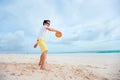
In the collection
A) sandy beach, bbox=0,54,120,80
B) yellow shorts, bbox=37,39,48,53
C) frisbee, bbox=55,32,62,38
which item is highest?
frisbee, bbox=55,32,62,38

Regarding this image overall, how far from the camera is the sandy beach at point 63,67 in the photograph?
2.02 m

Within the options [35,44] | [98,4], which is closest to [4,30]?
[35,44]

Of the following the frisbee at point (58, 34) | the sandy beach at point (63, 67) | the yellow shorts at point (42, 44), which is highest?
the frisbee at point (58, 34)

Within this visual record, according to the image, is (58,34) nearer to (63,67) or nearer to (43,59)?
(43,59)

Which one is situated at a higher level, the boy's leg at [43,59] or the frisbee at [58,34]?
the frisbee at [58,34]

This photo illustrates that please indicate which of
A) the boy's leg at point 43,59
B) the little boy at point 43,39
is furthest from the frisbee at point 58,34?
the boy's leg at point 43,59

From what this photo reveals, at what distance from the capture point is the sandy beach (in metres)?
2.02

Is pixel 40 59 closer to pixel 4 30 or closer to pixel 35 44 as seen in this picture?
pixel 35 44

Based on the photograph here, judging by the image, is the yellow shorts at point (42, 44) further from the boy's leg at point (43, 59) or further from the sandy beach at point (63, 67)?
the sandy beach at point (63, 67)

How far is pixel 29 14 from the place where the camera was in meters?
2.19

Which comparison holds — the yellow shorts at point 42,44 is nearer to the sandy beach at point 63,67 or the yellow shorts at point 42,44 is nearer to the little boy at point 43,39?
the little boy at point 43,39

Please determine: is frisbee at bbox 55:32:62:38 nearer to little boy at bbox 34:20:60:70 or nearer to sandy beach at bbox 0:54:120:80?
little boy at bbox 34:20:60:70

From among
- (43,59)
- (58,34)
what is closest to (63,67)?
(43,59)

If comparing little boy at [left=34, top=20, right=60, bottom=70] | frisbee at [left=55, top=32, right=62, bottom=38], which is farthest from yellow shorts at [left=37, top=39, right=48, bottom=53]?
frisbee at [left=55, top=32, right=62, bottom=38]
